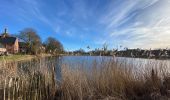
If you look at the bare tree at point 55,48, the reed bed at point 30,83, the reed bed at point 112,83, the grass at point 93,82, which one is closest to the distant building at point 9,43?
the bare tree at point 55,48

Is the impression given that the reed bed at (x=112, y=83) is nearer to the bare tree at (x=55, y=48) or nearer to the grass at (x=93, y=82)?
the grass at (x=93, y=82)

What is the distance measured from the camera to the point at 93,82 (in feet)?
20.9

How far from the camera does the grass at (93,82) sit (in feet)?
18.9

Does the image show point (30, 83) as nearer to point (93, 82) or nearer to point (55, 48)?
point (93, 82)

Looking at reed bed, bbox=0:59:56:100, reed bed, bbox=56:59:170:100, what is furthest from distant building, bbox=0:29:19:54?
reed bed, bbox=56:59:170:100

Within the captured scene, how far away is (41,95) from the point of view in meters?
5.89

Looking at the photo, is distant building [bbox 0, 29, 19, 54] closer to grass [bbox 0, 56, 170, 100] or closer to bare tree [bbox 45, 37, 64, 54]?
bare tree [bbox 45, 37, 64, 54]

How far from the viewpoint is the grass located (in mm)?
5766

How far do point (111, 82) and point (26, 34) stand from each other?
5901 cm

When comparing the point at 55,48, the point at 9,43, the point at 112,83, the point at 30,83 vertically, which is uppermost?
the point at 9,43

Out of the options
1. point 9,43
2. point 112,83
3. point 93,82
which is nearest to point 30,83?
point 93,82

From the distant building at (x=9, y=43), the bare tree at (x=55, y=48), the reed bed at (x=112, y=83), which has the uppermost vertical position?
the distant building at (x=9, y=43)

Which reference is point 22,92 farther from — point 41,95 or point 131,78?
point 131,78

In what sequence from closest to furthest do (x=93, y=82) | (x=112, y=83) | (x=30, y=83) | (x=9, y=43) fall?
(x=30, y=83)
(x=112, y=83)
(x=93, y=82)
(x=9, y=43)
